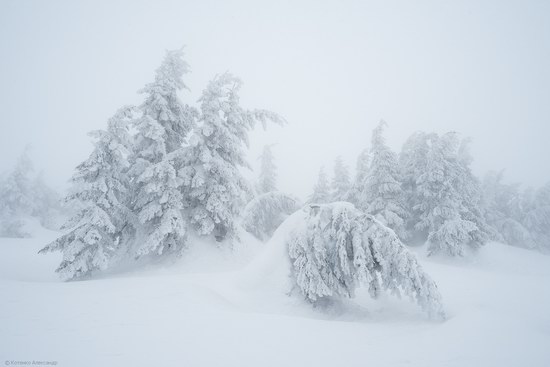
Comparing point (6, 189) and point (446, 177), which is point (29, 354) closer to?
point (446, 177)

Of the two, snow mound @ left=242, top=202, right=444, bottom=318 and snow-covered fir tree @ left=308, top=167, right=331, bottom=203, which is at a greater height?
A: snow-covered fir tree @ left=308, top=167, right=331, bottom=203

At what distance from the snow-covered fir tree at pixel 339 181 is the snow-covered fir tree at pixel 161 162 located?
63.4ft

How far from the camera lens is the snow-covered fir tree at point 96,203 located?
469 inches

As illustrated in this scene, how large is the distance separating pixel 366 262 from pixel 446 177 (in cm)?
1794

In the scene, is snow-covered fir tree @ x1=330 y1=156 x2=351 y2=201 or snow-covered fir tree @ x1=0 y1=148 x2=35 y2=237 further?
snow-covered fir tree @ x1=0 y1=148 x2=35 y2=237

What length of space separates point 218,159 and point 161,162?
115 inches

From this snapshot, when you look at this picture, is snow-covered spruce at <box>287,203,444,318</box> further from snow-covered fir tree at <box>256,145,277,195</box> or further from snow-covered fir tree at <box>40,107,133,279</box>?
snow-covered fir tree at <box>256,145,277,195</box>

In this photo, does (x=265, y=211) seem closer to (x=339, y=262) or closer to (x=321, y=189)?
(x=339, y=262)

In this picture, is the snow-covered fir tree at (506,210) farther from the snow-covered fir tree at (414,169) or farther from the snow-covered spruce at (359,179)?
the snow-covered spruce at (359,179)

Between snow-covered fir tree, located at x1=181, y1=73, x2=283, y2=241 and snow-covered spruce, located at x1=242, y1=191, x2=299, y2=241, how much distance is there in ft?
6.50

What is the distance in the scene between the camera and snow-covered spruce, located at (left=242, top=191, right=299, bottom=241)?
18.7 m

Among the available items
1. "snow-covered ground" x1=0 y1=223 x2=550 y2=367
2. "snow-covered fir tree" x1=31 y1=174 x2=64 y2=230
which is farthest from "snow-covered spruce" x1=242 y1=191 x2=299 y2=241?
"snow-covered fir tree" x1=31 y1=174 x2=64 y2=230

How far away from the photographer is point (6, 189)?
35094mm

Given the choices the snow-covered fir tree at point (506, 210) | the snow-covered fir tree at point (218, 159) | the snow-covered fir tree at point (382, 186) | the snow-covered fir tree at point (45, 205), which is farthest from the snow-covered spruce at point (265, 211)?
the snow-covered fir tree at point (45, 205)
